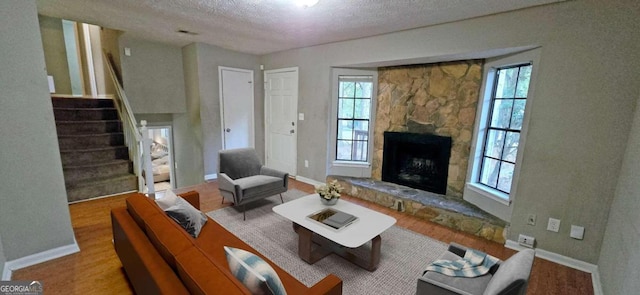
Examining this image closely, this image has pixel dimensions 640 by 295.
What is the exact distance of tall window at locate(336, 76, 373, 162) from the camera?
424cm

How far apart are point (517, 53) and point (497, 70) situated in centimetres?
40

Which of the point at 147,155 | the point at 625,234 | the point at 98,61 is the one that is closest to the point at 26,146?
the point at 147,155

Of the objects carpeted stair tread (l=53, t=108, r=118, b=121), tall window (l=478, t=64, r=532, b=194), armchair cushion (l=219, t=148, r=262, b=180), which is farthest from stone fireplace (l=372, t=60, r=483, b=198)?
carpeted stair tread (l=53, t=108, r=118, b=121)

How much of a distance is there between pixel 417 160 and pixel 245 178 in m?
2.55

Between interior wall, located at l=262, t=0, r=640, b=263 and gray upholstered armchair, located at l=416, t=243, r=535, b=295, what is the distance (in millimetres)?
1374

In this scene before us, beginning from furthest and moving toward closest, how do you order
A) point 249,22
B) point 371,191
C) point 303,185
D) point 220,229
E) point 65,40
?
point 65,40 → point 303,185 → point 371,191 → point 249,22 → point 220,229

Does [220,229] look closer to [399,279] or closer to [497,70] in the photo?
[399,279]

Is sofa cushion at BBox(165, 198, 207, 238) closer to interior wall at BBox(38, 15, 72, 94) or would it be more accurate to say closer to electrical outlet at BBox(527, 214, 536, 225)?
electrical outlet at BBox(527, 214, 536, 225)

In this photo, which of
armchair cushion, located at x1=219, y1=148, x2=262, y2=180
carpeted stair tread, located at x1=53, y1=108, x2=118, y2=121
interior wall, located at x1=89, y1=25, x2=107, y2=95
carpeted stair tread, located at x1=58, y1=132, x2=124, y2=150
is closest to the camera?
armchair cushion, located at x1=219, y1=148, x2=262, y2=180

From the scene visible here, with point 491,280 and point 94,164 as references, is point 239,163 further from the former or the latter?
point 491,280

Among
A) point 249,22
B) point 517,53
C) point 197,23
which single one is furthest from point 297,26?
point 517,53

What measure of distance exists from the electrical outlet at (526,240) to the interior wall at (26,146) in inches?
176

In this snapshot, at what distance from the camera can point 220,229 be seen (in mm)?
2115

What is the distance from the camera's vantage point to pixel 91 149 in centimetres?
386
